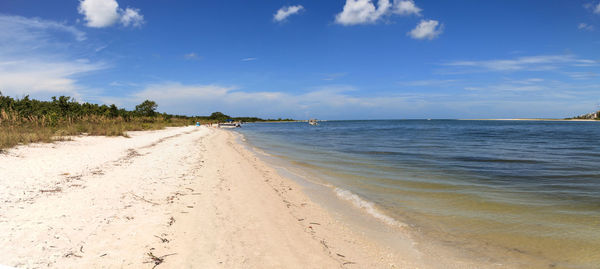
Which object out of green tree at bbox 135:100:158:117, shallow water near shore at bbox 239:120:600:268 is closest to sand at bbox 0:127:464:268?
shallow water near shore at bbox 239:120:600:268

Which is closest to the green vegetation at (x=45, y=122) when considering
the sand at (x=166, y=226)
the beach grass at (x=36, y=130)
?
the beach grass at (x=36, y=130)

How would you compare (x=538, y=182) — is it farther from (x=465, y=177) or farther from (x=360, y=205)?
(x=360, y=205)

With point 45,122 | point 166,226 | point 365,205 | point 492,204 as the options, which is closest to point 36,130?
point 45,122

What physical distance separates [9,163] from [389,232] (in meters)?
10.9

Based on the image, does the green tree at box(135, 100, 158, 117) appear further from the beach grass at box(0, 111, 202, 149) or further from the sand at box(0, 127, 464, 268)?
the sand at box(0, 127, 464, 268)

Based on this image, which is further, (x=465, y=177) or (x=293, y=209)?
(x=465, y=177)

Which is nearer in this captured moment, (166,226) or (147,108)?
(166,226)

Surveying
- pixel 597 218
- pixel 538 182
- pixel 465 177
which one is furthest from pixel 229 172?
A: pixel 538 182

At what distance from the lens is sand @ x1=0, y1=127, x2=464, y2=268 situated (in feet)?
11.4

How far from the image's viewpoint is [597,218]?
5.86m

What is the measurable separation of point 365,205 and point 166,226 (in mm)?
4415

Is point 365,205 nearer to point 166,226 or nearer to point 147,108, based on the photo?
point 166,226

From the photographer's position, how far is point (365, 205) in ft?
22.3

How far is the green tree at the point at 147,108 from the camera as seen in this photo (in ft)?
183
